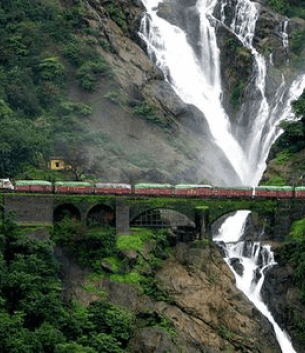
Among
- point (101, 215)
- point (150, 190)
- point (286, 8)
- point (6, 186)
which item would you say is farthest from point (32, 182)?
point (286, 8)

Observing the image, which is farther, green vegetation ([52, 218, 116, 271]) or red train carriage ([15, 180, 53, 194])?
red train carriage ([15, 180, 53, 194])

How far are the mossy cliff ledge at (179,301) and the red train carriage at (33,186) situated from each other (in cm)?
971

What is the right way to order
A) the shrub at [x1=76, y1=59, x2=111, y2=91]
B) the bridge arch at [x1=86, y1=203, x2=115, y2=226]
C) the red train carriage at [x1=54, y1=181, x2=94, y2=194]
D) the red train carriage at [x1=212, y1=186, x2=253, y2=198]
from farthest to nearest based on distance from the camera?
the shrub at [x1=76, y1=59, x2=111, y2=91], the red train carriage at [x1=212, y1=186, x2=253, y2=198], the red train carriage at [x1=54, y1=181, x2=94, y2=194], the bridge arch at [x1=86, y1=203, x2=115, y2=226]

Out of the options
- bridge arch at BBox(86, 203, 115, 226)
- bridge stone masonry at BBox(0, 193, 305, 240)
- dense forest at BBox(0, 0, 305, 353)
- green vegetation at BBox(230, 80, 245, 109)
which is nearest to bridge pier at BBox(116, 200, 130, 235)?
bridge stone masonry at BBox(0, 193, 305, 240)

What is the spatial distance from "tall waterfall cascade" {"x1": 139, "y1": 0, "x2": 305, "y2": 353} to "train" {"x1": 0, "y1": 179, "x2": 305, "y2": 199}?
18660 millimetres

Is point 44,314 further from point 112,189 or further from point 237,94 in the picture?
point 237,94

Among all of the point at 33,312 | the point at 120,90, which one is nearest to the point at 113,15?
the point at 120,90

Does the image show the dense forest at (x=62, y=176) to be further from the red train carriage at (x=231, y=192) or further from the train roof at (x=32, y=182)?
the red train carriage at (x=231, y=192)

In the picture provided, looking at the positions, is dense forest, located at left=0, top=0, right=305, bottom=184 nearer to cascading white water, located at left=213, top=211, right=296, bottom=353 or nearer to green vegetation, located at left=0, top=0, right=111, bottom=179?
green vegetation, located at left=0, top=0, right=111, bottom=179

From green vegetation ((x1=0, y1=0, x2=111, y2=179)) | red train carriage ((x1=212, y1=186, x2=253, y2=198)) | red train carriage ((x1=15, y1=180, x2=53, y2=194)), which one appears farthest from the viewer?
green vegetation ((x1=0, y1=0, x2=111, y2=179))

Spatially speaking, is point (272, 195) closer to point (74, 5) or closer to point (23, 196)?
point (23, 196)

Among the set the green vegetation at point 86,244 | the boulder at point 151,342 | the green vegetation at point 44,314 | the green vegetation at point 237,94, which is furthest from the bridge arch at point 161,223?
the green vegetation at point 237,94

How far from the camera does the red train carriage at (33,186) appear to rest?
88.8 m

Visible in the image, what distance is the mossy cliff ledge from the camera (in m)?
78.1
